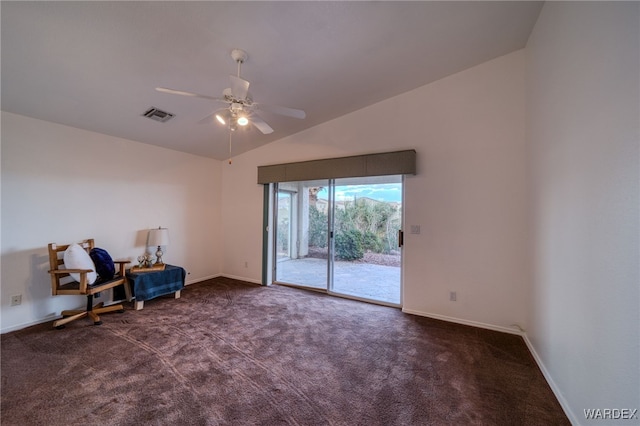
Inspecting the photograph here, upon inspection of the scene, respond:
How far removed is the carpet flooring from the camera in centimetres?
171

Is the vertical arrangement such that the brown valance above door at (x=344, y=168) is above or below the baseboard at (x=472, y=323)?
above

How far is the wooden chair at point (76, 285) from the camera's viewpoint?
2.86 metres

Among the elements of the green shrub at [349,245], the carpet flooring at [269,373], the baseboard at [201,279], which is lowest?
the carpet flooring at [269,373]

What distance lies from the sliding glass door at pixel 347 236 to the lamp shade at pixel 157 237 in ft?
6.27

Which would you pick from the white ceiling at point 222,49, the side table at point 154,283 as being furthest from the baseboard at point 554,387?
the side table at point 154,283

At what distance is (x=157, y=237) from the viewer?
391cm

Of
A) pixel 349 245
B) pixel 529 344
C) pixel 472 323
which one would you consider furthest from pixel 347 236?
pixel 529 344

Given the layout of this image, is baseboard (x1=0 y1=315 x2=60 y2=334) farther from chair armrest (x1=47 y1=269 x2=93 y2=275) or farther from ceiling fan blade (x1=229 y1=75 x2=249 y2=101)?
ceiling fan blade (x1=229 y1=75 x2=249 y2=101)

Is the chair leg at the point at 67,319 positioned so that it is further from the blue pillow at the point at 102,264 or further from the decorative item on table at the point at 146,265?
the decorative item on table at the point at 146,265

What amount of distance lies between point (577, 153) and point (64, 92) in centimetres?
469

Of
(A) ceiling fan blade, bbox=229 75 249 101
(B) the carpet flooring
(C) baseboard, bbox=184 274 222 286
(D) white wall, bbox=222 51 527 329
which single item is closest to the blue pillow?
(B) the carpet flooring

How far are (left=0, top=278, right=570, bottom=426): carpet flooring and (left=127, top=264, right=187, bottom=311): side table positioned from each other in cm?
29

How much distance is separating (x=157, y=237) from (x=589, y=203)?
4953 millimetres

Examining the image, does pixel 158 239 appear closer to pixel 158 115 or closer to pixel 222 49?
pixel 158 115
